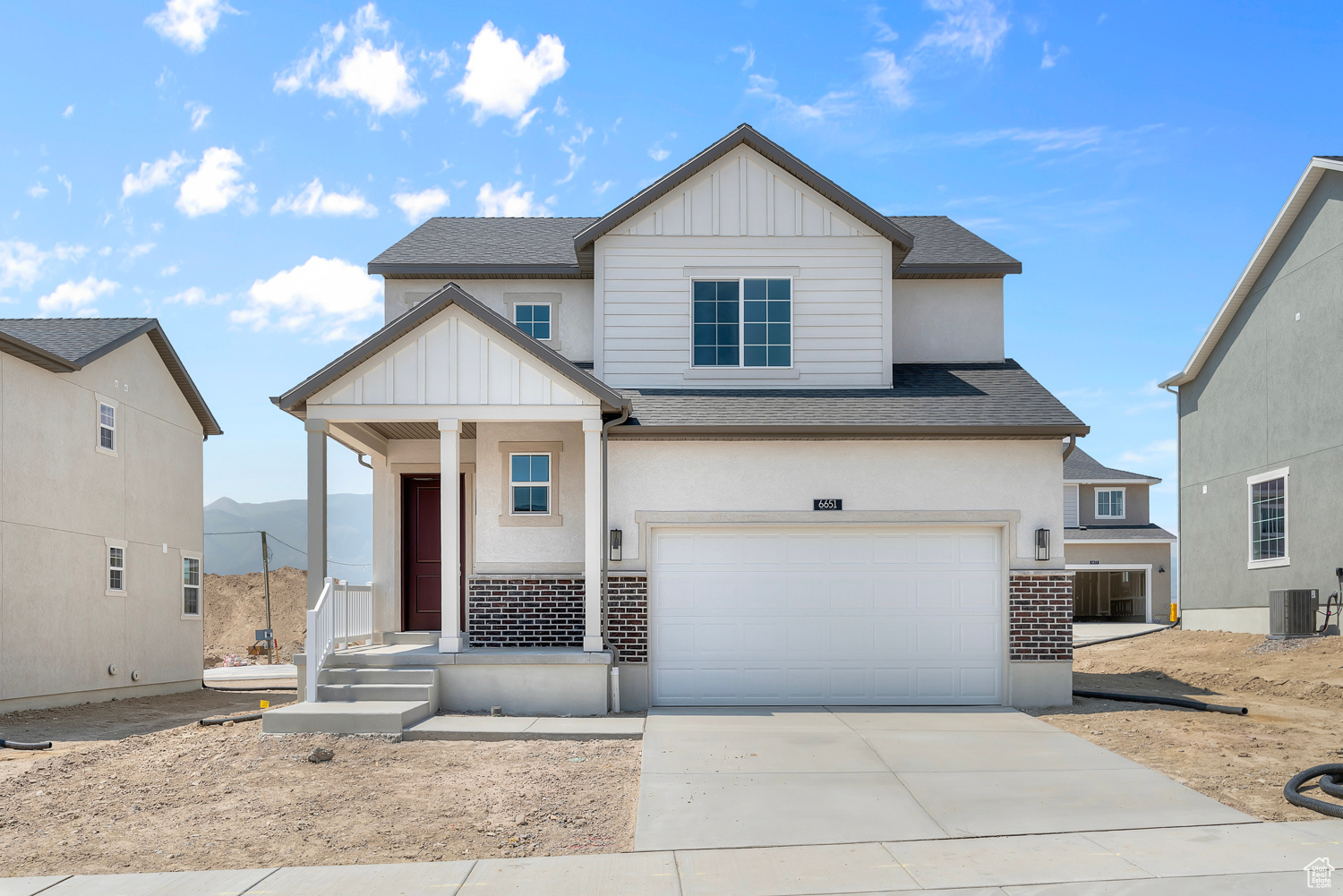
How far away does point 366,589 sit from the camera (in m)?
13.8

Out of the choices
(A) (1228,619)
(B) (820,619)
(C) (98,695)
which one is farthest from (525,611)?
(A) (1228,619)

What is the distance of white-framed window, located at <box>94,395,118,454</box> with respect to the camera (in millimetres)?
16281

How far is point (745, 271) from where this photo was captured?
14.2 metres

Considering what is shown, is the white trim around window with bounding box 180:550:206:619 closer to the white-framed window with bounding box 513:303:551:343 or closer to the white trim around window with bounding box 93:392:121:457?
the white trim around window with bounding box 93:392:121:457

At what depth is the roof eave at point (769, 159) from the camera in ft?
45.7

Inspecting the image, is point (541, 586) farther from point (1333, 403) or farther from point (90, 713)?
point (1333, 403)

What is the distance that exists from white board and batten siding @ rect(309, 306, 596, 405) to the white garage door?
2451 mm

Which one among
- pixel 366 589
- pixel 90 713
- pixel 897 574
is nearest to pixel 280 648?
pixel 90 713

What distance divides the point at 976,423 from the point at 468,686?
7022mm

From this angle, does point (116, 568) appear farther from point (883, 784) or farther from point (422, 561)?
point (883, 784)

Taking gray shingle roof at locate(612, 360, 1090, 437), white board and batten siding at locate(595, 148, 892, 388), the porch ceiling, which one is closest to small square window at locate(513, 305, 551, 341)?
white board and batten siding at locate(595, 148, 892, 388)

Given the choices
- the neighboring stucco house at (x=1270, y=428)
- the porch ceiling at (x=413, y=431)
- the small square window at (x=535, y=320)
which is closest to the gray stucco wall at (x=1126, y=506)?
the neighboring stucco house at (x=1270, y=428)

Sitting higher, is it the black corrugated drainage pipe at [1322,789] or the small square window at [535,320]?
the small square window at [535,320]

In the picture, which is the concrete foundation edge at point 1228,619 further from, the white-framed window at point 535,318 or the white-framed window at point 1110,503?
the white-framed window at point 535,318
